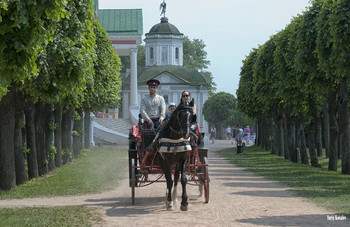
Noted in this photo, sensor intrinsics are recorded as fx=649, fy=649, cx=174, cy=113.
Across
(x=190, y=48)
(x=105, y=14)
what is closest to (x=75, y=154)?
(x=105, y=14)

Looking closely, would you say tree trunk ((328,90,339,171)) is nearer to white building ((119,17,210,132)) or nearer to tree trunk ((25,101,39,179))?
tree trunk ((25,101,39,179))

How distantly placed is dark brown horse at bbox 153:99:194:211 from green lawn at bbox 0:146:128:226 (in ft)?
5.78

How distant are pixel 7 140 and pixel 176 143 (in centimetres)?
769

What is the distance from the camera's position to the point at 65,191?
730 inches

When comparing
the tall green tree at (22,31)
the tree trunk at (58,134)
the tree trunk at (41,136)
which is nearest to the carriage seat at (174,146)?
the tall green tree at (22,31)

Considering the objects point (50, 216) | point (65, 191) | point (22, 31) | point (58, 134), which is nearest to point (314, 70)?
point (65, 191)

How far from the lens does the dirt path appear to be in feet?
38.7

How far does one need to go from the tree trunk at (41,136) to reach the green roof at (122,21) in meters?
41.9

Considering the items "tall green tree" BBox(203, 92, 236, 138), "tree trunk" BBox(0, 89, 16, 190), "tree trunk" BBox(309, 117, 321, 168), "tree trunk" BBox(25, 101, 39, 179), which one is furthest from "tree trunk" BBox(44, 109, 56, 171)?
"tall green tree" BBox(203, 92, 236, 138)

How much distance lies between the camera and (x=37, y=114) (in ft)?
81.7

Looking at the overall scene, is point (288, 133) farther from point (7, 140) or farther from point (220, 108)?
point (220, 108)

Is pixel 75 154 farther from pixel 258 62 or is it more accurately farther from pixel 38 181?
pixel 38 181

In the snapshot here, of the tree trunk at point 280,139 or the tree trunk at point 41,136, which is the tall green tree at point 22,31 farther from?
the tree trunk at point 280,139

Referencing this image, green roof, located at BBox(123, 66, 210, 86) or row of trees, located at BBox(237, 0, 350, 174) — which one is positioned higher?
green roof, located at BBox(123, 66, 210, 86)
